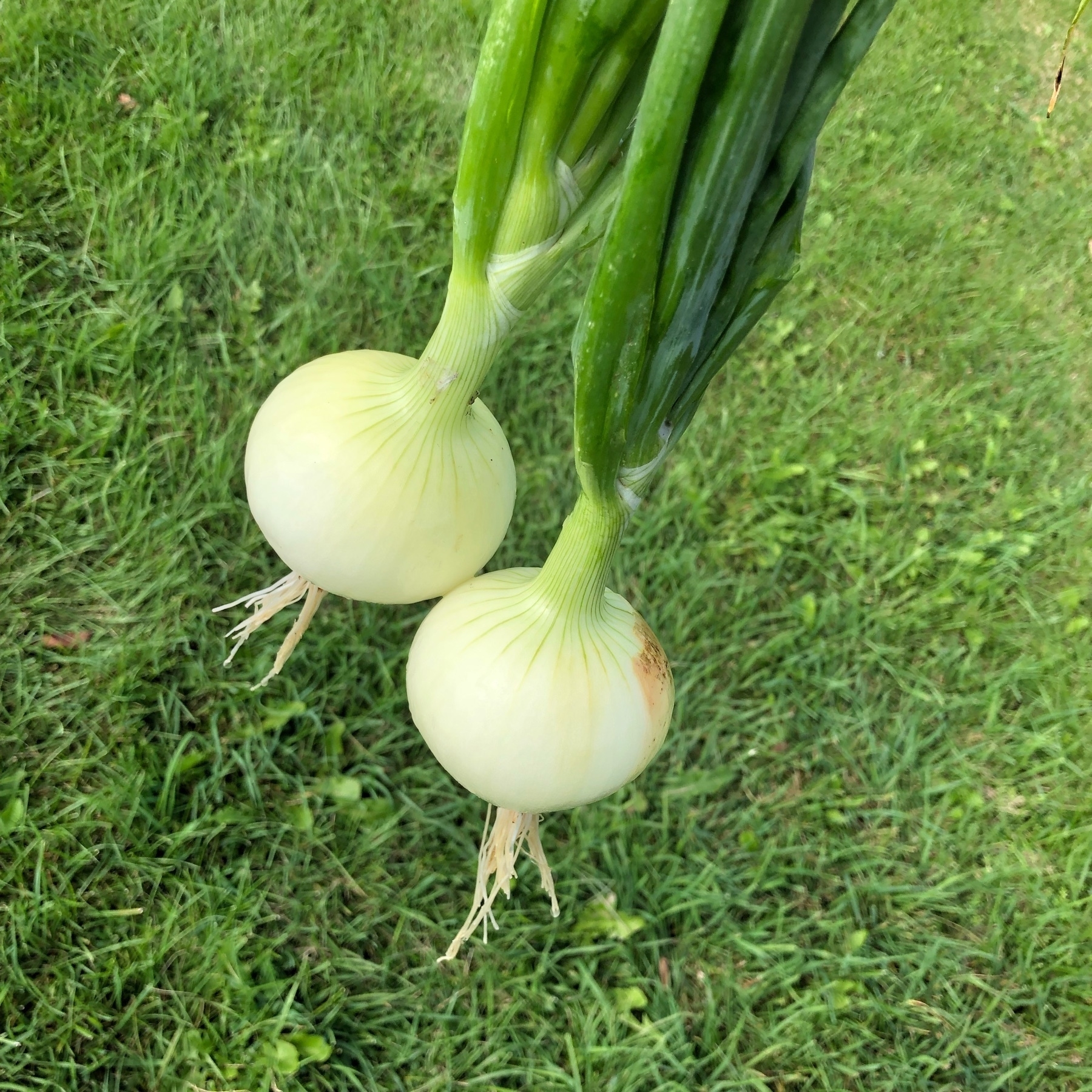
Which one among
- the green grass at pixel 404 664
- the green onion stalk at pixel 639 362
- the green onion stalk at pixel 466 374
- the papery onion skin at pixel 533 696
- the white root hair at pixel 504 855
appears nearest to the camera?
the green onion stalk at pixel 639 362

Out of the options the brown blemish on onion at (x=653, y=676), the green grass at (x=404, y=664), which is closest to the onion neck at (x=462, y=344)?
the brown blemish on onion at (x=653, y=676)

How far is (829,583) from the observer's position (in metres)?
2.08

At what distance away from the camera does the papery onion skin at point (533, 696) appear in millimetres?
868

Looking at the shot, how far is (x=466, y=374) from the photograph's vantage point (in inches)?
36.1

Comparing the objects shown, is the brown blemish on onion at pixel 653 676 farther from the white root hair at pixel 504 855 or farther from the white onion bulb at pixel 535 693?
the white root hair at pixel 504 855

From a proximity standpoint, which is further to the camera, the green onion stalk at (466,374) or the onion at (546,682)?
the onion at (546,682)

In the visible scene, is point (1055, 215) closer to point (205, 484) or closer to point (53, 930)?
point (205, 484)

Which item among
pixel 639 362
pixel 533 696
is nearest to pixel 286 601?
pixel 533 696

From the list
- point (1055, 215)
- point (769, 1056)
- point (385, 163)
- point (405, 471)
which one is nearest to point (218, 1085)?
point (769, 1056)

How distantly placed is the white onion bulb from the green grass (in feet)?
2.67

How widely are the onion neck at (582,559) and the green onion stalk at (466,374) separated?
11 centimetres

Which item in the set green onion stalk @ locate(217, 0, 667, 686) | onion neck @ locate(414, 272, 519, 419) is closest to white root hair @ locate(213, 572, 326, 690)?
green onion stalk @ locate(217, 0, 667, 686)

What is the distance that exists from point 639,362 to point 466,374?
0.82 feet

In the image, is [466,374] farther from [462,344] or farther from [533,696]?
[533,696]
